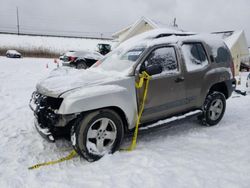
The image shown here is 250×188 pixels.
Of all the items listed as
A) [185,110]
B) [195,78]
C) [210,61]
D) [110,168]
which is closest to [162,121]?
[185,110]

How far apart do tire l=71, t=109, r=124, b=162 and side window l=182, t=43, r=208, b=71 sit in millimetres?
1960

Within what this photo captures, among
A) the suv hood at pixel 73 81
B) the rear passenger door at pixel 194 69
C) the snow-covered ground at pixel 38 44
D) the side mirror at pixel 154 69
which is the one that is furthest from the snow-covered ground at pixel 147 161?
the snow-covered ground at pixel 38 44

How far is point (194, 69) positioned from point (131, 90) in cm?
161

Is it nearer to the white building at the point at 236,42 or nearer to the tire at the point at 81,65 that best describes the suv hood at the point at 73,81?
the tire at the point at 81,65

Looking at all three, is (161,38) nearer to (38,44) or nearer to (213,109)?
(213,109)

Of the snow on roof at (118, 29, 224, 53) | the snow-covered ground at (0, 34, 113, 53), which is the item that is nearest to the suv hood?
the snow on roof at (118, 29, 224, 53)

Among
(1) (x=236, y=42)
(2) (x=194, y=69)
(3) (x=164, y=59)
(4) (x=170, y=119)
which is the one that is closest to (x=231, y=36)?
(1) (x=236, y=42)

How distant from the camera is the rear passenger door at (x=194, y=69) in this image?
492 centimetres

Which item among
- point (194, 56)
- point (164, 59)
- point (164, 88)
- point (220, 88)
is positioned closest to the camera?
point (164, 88)

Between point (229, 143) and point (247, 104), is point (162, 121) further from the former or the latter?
point (247, 104)

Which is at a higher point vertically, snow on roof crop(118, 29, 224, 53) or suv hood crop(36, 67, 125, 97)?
snow on roof crop(118, 29, 224, 53)

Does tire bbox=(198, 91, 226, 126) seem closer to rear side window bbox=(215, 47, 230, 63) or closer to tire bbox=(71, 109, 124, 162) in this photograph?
rear side window bbox=(215, 47, 230, 63)

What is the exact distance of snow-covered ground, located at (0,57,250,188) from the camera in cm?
327

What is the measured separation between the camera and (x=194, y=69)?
502 centimetres
